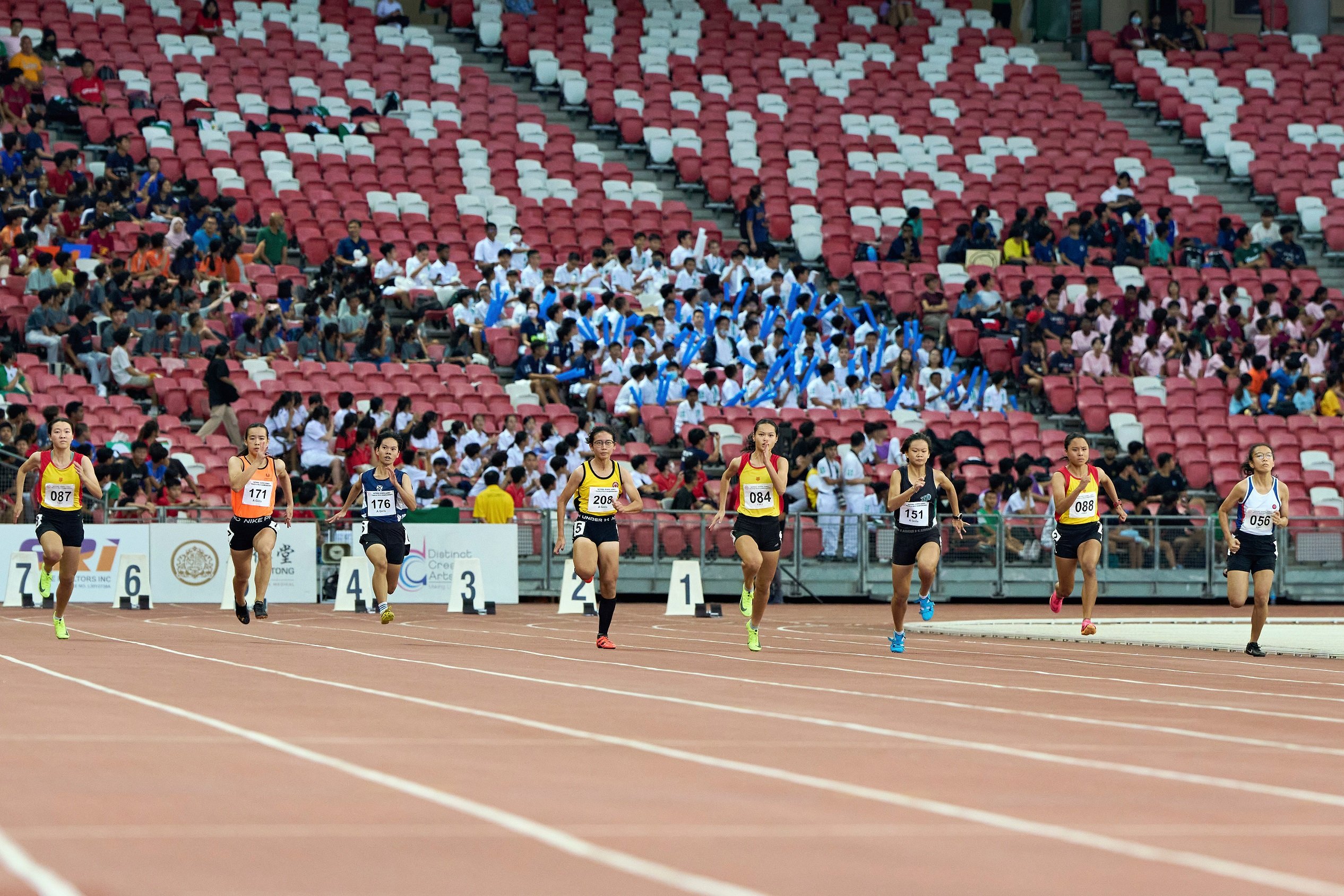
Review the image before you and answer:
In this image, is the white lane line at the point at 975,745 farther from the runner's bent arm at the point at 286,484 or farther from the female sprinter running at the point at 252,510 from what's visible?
the runner's bent arm at the point at 286,484

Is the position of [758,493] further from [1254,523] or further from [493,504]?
[493,504]

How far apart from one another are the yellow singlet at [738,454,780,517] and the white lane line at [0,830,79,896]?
454 inches

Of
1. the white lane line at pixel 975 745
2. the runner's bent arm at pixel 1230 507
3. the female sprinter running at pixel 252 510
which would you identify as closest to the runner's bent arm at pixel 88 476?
the female sprinter running at pixel 252 510

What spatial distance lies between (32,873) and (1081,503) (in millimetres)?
16162

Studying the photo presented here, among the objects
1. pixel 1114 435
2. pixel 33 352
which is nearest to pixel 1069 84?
pixel 1114 435

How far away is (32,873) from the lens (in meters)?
5.59

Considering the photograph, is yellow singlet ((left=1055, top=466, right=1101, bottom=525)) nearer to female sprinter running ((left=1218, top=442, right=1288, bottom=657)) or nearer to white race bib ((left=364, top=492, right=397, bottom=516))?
Result: female sprinter running ((left=1218, top=442, right=1288, bottom=657))

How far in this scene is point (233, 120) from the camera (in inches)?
1344

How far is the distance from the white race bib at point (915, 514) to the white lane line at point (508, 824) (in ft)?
28.2

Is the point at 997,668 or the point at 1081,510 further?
the point at 1081,510

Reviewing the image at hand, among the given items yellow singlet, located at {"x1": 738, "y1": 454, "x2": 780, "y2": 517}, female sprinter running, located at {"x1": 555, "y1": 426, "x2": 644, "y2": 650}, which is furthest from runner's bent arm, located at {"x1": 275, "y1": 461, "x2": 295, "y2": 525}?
yellow singlet, located at {"x1": 738, "y1": 454, "x2": 780, "y2": 517}

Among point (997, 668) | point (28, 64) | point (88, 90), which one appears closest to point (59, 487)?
point (997, 668)

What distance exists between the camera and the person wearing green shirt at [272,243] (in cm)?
3084

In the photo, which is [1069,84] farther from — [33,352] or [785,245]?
[33,352]
